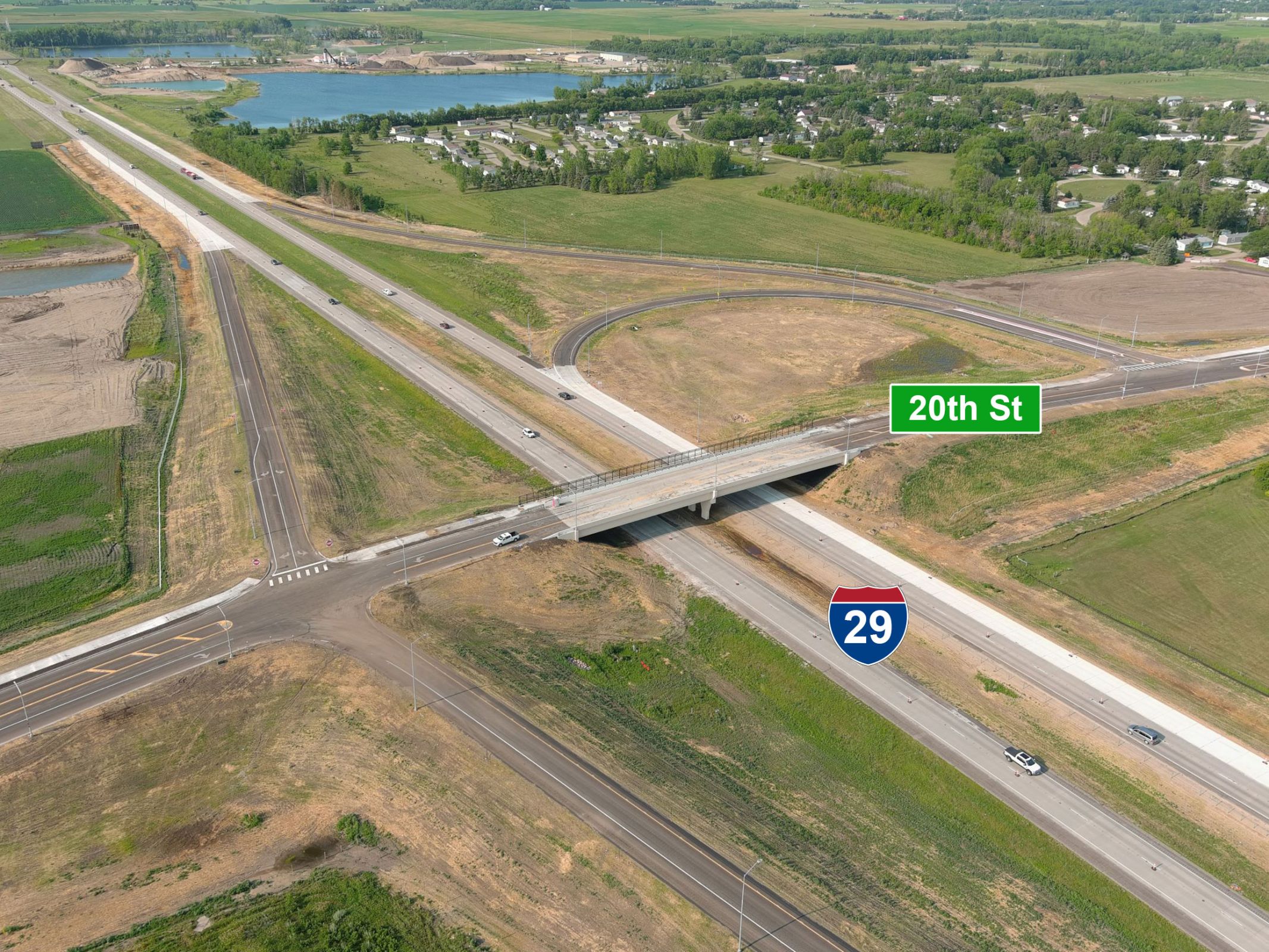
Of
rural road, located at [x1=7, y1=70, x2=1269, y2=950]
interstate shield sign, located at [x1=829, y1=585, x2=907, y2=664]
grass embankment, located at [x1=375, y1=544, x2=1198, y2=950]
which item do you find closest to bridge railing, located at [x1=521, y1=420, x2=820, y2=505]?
rural road, located at [x1=7, y1=70, x2=1269, y2=950]

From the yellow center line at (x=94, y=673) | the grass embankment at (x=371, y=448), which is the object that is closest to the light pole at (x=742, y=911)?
the yellow center line at (x=94, y=673)

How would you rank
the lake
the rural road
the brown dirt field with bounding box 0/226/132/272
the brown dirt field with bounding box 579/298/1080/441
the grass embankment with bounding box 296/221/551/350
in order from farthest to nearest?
1. the brown dirt field with bounding box 0/226/132/272
2. the lake
3. the grass embankment with bounding box 296/221/551/350
4. the brown dirt field with bounding box 579/298/1080/441
5. the rural road

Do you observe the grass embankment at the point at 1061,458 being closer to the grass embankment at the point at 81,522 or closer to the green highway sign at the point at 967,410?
the green highway sign at the point at 967,410

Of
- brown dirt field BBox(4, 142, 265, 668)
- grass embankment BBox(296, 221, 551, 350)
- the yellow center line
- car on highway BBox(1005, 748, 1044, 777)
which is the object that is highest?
grass embankment BBox(296, 221, 551, 350)

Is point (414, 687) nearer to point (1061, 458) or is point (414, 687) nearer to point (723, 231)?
point (1061, 458)

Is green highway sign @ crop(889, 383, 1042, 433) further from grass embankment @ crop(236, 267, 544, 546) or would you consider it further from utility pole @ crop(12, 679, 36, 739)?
utility pole @ crop(12, 679, 36, 739)

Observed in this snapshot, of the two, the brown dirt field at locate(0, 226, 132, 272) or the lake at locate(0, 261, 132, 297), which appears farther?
the brown dirt field at locate(0, 226, 132, 272)

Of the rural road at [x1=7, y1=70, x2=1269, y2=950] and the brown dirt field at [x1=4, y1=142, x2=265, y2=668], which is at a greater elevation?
the brown dirt field at [x1=4, y1=142, x2=265, y2=668]
